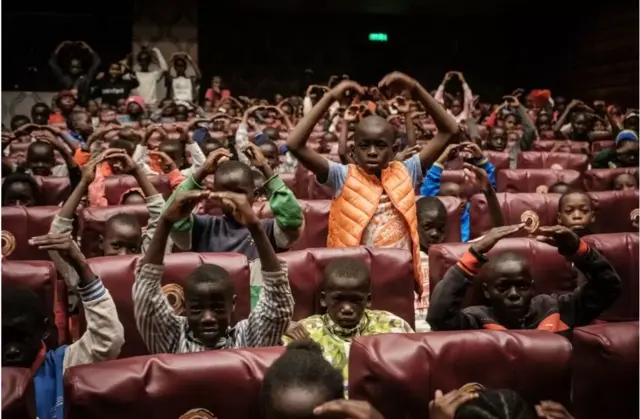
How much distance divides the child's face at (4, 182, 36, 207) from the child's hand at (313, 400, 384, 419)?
346cm

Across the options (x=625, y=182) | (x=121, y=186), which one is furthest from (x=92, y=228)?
(x=625, y=182)

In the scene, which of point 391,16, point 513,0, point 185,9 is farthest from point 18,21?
point 513,0

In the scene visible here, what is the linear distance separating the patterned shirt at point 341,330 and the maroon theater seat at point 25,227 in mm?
1926

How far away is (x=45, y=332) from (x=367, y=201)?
160 cm

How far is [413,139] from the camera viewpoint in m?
5.38

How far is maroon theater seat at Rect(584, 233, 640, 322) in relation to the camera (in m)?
3.22

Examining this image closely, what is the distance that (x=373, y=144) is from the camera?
3.43 metres

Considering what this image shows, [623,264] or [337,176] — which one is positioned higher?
[337,176]

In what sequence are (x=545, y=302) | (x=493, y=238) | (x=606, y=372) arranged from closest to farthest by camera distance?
(x=606, y=372), (x=493, y=238), (x=545, y=302)

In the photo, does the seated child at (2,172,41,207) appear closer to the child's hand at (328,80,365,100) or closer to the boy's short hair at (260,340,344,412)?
the child's hand at (328,80,365,100)

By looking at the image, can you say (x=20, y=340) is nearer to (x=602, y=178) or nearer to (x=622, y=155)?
(x=602, y=178)

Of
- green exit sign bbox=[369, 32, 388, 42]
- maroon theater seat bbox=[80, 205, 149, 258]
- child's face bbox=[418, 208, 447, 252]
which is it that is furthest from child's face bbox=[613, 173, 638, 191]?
green exit sign bbox=[369, 32, 388, 42]

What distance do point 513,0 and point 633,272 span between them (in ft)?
40.9

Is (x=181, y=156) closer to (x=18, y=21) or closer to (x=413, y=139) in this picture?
(x=413, y=139)
